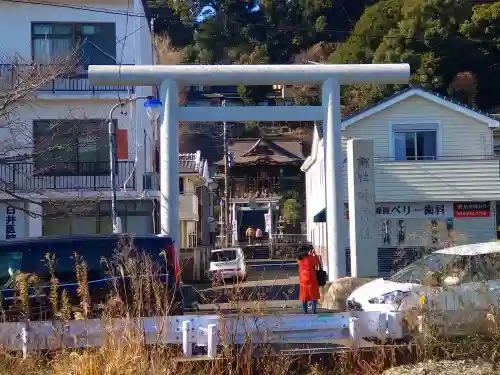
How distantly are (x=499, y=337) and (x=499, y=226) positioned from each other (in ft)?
71.6

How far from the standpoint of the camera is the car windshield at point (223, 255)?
27.7 meters

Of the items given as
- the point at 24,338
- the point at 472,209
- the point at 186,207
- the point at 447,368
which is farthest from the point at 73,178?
the point at 447,368

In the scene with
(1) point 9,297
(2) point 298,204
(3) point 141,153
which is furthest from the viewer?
(2) point 298,204

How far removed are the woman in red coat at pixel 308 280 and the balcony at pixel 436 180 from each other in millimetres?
14622

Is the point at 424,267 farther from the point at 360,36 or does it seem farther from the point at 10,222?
the point at 360,36

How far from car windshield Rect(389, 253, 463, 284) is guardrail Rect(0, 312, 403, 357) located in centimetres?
156

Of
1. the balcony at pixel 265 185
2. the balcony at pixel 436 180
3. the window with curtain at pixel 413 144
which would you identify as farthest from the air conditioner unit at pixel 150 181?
the balcony at pixel 265 185

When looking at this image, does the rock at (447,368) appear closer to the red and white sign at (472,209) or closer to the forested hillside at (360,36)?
the red and white sign at (472,209)

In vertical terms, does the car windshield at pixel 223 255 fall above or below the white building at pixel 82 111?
below

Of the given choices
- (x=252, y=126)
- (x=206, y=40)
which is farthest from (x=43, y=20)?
(x=252, y=126)

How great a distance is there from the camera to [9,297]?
947cm

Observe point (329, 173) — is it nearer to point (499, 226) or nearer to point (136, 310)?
point (136, 310)

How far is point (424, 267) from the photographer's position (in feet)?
36.5

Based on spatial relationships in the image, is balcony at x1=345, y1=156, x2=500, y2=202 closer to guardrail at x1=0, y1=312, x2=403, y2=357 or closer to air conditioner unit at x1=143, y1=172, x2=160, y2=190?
air conditioner unit at x1=143, y1=172, x2=160, y2=190
